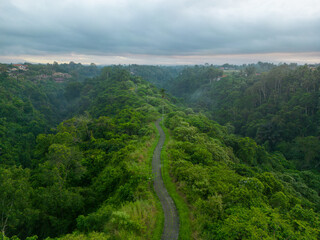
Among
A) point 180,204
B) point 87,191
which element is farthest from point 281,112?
point 87,191

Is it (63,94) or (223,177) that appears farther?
(63,94)

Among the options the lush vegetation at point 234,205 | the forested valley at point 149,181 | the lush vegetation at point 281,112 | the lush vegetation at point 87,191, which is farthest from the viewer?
the lush vegetation at point 281,112

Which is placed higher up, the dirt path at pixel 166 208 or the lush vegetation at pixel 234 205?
the lush vegetation at pixel 234 205

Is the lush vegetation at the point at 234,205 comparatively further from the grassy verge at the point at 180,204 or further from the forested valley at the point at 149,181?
the grassy verge at the point at 180,204

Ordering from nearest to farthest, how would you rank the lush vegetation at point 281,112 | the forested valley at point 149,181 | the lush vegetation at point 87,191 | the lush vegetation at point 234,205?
the lush vegetation at point 234,205
the forested valley at point 149,181
the lush vegetation at point 87,191
the lush vegetation at point 281,112

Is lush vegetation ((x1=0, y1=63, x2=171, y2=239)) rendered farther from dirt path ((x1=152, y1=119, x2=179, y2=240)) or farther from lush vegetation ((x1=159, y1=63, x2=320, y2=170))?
lush vegetation ((x1=159, y1=63, x2=320, y2=170))

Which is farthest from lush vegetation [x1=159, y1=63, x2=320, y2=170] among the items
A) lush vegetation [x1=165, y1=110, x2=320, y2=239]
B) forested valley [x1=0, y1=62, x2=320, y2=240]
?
lush vegetation [x1=165, y1=110, x2=320, y2=239]

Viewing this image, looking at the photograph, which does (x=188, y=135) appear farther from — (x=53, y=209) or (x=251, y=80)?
(x=251, y=80)

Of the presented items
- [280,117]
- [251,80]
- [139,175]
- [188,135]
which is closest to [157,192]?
[139,175]

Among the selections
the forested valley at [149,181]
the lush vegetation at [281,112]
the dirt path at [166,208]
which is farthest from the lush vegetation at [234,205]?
the lush vegetation at [281,112]

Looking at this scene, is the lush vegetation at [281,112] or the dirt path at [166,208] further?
the lush vegetation at [281,112]

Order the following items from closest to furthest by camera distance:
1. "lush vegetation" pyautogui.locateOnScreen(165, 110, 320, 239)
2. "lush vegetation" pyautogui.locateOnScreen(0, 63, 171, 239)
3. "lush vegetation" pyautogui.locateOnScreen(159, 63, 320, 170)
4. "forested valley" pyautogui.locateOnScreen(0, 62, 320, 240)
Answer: "lush vegetation" pyautogui.locateOnScreen(165, 110, 320, 239)
"forested valley" pyautogui.locateOnScreen(0, 62, 320, 240)
"lush vegetation" pyautogui.locateOnScreen(0, 63, 171, 239)
"lush vegetation" pyautogui.locateOnScreen(159, 63, 320, 170)
